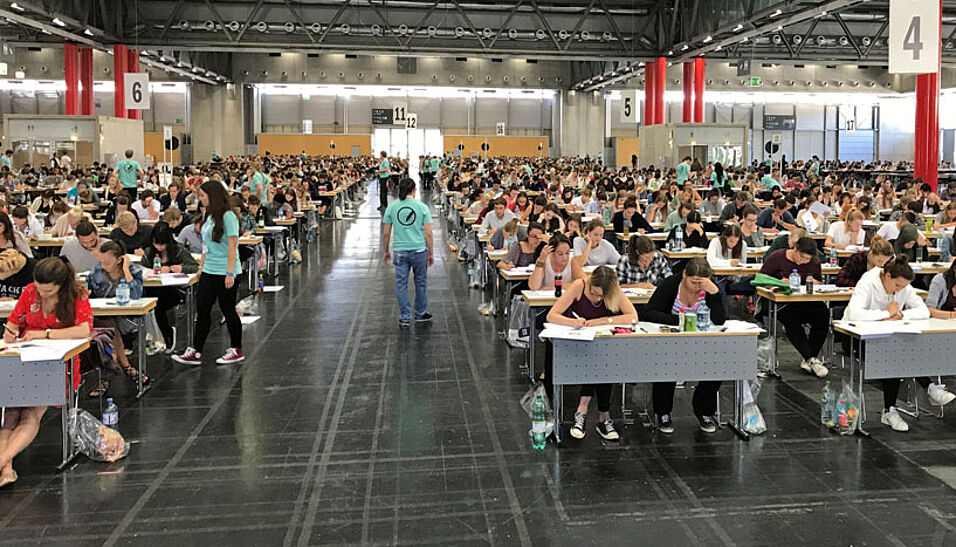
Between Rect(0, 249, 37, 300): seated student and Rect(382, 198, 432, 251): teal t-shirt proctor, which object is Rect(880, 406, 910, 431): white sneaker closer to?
Rect(382, 198, 432, 251): teal t-shirt proctor

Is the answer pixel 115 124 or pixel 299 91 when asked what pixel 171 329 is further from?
pixel 299 91

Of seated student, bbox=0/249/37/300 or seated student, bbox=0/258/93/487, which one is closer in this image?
seated student, bbox=0/258/93/487

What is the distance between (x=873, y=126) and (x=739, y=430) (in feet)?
160

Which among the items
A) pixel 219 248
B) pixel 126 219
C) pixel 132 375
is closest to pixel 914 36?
pixel 219 248

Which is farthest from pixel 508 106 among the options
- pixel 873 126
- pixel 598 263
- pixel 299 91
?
pixel 598 263

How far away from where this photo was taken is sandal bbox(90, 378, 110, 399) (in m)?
6.58

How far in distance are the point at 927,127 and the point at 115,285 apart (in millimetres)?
16391

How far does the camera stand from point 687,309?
614 cm

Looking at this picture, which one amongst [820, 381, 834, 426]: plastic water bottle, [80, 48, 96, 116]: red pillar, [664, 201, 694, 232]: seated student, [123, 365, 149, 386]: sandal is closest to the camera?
[820, 381, 834, 426]: plastic water bottle

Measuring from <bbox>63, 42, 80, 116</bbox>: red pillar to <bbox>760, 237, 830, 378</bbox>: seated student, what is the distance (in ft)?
78.5

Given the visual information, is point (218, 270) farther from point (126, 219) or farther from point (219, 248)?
point (126, 219)

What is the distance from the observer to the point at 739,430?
5.95m

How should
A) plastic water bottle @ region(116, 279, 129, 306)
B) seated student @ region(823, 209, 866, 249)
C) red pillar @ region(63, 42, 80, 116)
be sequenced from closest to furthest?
plastic water bottle @ region(116, 279, 129, 306) < seated student @ region(823, 209, 866, 249) < red pillar @ region(63, 42, 80, 116)

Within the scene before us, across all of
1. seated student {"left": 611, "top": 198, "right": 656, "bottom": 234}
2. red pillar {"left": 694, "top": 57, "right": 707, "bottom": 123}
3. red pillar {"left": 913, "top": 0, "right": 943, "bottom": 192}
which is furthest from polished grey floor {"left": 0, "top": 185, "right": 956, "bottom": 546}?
red pillar {"left": 694, "top": 57, "right": 707, "bottom": 123}
